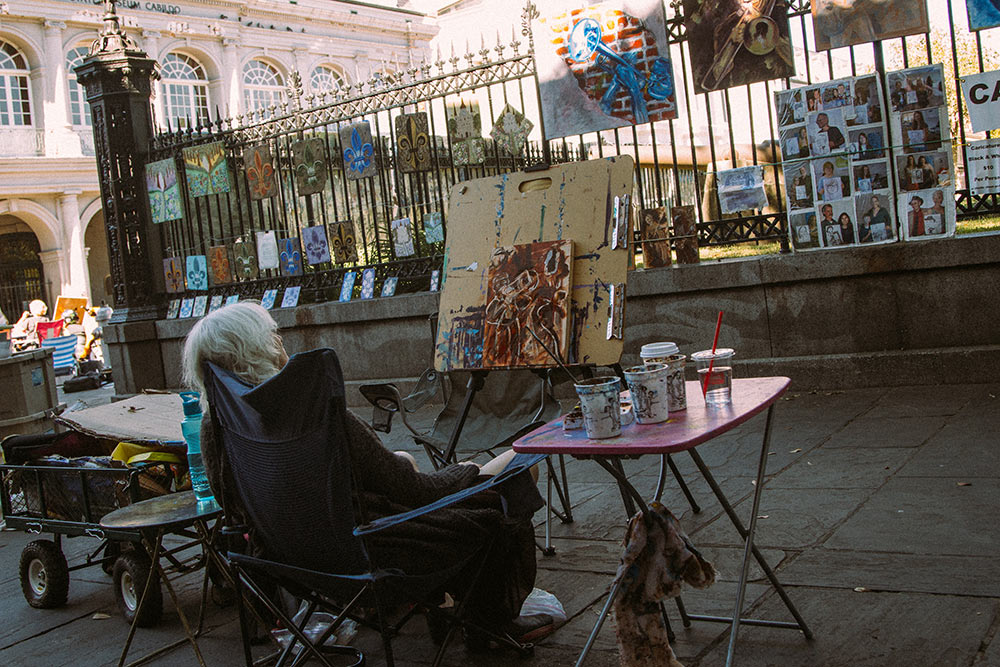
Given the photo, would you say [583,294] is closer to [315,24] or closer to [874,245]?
[874,245]

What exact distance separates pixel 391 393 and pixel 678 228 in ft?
10.5

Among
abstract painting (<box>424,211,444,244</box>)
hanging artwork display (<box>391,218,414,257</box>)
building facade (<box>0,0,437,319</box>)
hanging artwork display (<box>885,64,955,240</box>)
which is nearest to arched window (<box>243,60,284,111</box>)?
building facade (<box>0,0,437,319</box>)

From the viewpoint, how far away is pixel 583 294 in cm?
411

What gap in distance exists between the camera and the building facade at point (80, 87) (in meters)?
29.9

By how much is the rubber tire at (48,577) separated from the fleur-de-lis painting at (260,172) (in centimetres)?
543

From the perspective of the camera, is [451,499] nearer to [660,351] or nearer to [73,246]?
[660,351]

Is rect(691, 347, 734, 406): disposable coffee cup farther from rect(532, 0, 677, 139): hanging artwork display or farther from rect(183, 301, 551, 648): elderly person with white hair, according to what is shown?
rect(532, 0, 677, 139): hanging artwork display

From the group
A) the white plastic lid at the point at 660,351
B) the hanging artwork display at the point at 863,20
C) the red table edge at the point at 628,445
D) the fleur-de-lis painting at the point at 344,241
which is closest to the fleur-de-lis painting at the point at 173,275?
the fleur-de-lis painting at the point at 344,241

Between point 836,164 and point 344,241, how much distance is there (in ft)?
15.1

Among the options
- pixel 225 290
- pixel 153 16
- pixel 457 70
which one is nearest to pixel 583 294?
pixel 457 70

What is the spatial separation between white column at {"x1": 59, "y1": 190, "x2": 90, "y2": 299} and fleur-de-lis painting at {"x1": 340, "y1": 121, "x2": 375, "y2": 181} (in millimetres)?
25691

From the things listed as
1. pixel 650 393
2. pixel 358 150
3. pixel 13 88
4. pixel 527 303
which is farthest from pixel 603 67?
pixel 13 88

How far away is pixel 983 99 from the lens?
5.57 meters

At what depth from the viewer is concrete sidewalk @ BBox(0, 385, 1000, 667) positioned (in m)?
2.82
